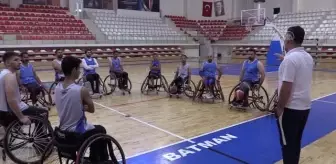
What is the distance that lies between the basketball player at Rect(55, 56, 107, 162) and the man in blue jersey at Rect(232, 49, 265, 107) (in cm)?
343

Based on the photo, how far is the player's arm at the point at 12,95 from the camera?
280 cm

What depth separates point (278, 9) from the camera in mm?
20969

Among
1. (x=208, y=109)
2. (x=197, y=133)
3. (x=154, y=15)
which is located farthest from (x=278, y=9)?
(x=197, y=133)

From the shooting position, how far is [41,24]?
46.9 feet

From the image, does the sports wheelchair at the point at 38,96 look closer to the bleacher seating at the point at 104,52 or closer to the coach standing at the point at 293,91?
the coach standing at the point at 293,91

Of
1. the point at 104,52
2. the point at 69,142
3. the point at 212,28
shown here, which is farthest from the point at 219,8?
the point at 69,142

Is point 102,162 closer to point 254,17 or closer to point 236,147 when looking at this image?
point 236,147

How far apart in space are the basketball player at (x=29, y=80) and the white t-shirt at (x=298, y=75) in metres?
4.16

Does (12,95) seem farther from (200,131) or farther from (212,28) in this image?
(212,28)

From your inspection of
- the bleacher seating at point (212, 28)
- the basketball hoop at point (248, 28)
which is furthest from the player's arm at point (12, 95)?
the bleacher seating at point (212, 28)

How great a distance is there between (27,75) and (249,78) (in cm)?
376

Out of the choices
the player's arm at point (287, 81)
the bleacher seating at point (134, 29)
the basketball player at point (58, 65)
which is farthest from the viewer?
the bleacher seating at point (134, 29)

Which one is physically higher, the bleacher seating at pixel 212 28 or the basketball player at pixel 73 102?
the bleacher seating at pixel 212 28

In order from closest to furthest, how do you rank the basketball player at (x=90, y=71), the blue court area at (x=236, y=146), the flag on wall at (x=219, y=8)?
the blue court area at (x=236, y=146) → the basketball player at (x=90, y=71) → the flag on wall at (x=219, y=8)
